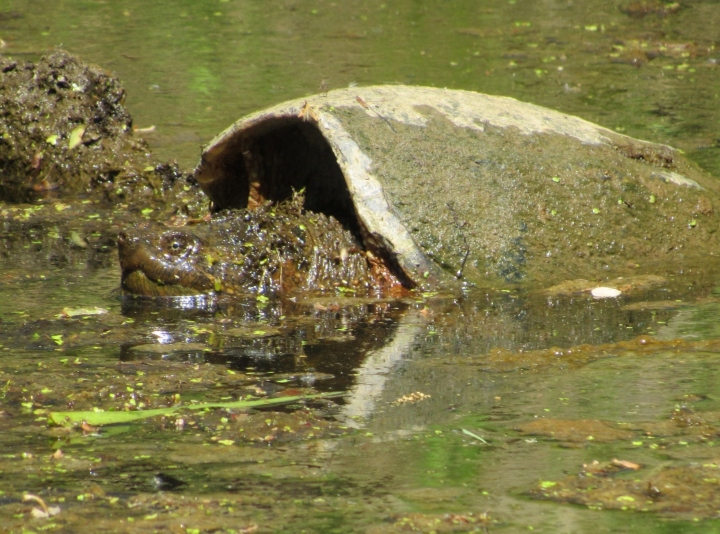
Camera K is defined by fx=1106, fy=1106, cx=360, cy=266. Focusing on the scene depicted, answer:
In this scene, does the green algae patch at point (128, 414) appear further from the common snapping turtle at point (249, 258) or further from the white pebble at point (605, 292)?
the white pebble at point (605, 292)

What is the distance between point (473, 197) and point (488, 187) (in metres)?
0.09

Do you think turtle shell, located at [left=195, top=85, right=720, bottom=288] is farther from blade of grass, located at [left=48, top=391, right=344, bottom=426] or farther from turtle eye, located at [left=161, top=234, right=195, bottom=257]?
blade of grass, located at [left=48, top=391, right=344, bottom=426]

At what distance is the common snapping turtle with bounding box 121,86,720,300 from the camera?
17.0ft

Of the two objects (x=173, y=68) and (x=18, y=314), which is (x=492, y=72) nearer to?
(x=173, y=68)

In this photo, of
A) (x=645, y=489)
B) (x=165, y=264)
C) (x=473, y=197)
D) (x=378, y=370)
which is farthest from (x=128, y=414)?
(x=473, y=197)

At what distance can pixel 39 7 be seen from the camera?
13445mm

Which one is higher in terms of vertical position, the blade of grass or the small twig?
the small twig

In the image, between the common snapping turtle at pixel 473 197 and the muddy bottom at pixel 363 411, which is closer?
the muddy bottom at pixel 363 411

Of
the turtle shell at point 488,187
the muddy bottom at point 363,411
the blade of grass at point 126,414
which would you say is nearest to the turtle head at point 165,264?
the muddy bottom at point 363,411

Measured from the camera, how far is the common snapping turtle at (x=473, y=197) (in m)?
5.17

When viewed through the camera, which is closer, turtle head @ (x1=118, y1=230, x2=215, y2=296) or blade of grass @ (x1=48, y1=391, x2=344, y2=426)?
blade of grass @ (x1=48, y1=391, x2=344, y2=426)

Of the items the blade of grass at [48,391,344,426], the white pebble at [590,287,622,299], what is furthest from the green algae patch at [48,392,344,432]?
the white pebble at [590,287,622,299]

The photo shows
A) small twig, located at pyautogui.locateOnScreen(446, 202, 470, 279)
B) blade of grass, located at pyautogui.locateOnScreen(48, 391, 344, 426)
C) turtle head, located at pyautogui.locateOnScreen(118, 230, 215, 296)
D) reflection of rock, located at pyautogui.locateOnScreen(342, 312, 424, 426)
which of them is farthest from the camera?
small twig, located at pyautogui.locateOnScreen(446, 202, 470, 279)

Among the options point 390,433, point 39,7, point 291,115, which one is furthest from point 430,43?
point 390,433
